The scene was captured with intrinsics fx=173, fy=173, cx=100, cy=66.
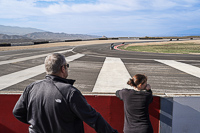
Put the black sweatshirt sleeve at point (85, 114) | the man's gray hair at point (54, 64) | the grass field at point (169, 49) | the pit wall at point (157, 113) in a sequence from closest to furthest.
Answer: the black sweatshirt sleeve at point (85, 114) → the man's gray hair at point (54, 64) → the pit wall at point (157, 113) → the grass field at point (169, 49)

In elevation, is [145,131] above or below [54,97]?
below

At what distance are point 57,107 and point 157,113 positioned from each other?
233 cm

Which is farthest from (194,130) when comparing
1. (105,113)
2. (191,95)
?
(105,113)

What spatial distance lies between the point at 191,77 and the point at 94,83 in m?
4.87

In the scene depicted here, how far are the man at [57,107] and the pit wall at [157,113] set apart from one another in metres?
1.56

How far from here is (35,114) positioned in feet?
6.49

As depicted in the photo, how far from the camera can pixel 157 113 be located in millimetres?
3471

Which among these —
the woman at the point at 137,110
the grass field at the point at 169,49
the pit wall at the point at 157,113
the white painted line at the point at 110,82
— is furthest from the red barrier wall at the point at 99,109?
the grass field at the point at 169,49

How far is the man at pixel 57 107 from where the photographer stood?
1860mm

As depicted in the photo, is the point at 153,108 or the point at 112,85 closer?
the point at 153,108

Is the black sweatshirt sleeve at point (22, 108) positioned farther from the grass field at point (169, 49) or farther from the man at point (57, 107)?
the grass field at point (169, 49)

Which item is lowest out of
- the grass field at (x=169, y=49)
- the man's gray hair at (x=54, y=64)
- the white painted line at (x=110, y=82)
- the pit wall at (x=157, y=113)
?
the white painted line at (x=110, y=82)

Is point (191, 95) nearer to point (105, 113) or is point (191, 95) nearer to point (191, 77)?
point (105, 113)

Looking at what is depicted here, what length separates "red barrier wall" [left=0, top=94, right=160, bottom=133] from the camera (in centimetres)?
350
